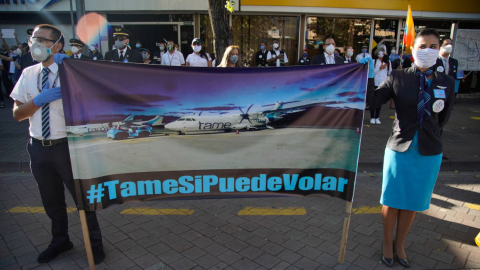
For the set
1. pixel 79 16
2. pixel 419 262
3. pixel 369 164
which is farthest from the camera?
pixel 79 16

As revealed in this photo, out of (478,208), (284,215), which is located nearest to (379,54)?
(478,208)

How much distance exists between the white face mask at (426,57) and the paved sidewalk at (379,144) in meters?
3.38

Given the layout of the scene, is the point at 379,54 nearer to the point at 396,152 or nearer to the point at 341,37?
the point at 341,37

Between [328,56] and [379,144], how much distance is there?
2250 mm

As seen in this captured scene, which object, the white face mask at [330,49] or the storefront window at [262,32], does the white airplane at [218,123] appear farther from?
the storefront window at [262,32]

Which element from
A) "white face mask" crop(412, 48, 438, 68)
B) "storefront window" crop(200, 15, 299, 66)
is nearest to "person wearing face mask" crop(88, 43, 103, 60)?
"storefront window" crop(200, 15, 299, 66)

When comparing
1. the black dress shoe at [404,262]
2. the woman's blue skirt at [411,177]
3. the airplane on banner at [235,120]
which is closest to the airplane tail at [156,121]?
the airplane on banner at [235,120]

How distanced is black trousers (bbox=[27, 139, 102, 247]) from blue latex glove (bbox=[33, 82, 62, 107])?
407 mm

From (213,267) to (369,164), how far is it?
13.1ft

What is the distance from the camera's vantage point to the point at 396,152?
2.99 meters

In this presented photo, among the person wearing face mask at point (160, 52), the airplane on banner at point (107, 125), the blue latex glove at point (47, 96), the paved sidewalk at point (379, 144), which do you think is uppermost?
the person wearing face mask at point (160, 52)

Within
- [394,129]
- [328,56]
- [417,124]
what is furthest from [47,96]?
[328,56]

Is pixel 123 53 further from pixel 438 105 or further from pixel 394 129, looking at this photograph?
pixel 438 105

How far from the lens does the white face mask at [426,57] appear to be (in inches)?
113
